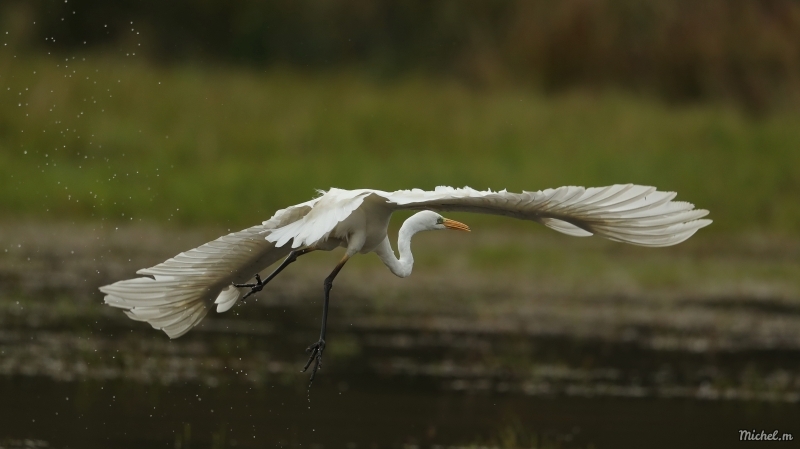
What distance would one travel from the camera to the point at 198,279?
5582 mm

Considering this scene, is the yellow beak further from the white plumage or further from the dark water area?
the dark water area

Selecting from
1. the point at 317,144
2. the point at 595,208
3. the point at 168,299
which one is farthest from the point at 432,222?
the point at 317,144

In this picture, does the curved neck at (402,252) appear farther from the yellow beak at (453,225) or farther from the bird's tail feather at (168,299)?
the bird's tail feather at (168,299)

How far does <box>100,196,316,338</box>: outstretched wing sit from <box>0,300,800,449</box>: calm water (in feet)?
1.86

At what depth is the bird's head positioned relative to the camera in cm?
591

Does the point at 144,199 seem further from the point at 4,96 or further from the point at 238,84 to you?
the point at 238,84

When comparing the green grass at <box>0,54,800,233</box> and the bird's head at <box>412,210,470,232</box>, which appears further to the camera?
the green grass at <box>0,54,800,233</box>

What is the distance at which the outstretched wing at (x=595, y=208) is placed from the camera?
5012 millimetres

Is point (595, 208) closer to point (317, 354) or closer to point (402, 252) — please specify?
point (402, 252)

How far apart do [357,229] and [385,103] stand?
1009 cm

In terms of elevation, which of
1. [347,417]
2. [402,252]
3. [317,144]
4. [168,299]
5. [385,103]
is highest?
[385,103]

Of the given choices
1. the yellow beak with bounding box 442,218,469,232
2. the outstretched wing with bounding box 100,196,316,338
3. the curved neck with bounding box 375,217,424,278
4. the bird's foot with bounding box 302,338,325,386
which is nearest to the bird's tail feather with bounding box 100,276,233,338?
the outstretched wing with bounding box 100,196,316,338

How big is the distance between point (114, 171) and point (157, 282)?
8.24 meters

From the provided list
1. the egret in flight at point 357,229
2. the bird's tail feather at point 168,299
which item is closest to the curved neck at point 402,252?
the egret in flight at point 357,229
